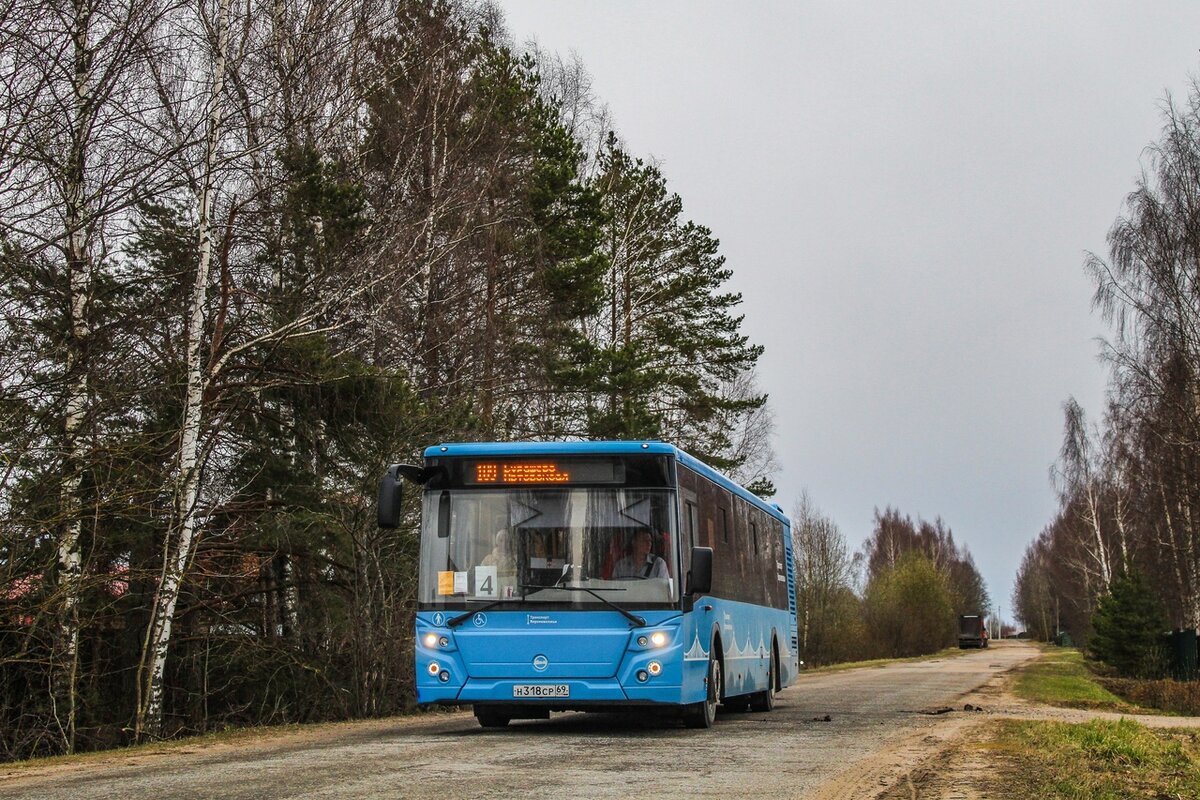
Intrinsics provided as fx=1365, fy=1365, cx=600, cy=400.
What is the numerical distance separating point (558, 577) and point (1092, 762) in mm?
5216

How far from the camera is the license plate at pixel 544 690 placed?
521 inches

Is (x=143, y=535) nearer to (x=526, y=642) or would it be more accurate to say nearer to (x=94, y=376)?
(x=94, y=376)

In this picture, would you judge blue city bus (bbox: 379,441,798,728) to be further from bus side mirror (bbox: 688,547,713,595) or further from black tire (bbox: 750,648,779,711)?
black tire (bbox: 750,648,779,711)

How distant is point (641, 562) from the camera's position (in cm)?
1352

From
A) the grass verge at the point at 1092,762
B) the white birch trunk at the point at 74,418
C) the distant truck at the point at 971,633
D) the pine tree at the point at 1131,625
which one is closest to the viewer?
the grass verge at the point at 1092,762

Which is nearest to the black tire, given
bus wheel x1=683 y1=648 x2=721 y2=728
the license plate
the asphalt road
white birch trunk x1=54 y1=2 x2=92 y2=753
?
the asphalt road

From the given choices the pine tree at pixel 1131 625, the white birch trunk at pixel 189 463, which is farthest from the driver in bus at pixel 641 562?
the pine tree at pixel 1131 625

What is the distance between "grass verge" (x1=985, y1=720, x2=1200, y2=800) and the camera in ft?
28.6

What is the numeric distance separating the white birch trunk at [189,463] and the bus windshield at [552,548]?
13.0ft

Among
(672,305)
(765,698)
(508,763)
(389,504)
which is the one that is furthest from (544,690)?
(672,305)

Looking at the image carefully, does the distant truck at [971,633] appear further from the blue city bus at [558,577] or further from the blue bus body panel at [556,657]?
the blue bus body panel at [556,657]

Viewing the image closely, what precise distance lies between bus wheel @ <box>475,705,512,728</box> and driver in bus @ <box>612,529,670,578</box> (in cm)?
236

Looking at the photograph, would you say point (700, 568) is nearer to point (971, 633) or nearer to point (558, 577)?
point (558, 577)

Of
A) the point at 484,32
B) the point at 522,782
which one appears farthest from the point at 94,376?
the point at 484,32
